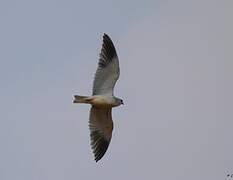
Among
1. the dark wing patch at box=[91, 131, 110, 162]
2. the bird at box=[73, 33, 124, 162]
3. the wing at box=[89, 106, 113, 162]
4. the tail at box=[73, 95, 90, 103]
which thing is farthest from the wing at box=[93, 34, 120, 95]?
the dark wing patch at box=[91, 131, 110, 162]

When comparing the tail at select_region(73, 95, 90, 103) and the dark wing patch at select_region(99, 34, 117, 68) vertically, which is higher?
the dark wing patch at select_region(99, 34, 117, 68)

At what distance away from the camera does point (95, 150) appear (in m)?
14.7

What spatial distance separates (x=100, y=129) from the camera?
14.8m

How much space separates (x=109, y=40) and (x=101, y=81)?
1163mm

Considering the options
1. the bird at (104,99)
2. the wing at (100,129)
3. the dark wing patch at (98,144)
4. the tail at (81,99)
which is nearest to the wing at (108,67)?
the bird at (104,99)

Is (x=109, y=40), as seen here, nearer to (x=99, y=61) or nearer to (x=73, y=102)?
(x=99, y=61)

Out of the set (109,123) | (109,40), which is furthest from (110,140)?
(109,40)

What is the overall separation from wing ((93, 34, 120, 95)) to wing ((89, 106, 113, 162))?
2.06ft

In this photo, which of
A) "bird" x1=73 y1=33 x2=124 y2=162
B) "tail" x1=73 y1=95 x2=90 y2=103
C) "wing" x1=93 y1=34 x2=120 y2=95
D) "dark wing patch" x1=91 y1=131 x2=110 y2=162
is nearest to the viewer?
"tail" x1=73 y1=95 x2=90 y2=103

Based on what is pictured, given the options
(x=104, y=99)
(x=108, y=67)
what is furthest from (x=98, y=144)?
(x=108, y=67)

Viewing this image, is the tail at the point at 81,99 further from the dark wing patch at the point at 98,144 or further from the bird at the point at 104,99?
the dark wing patch at the point at 98,144

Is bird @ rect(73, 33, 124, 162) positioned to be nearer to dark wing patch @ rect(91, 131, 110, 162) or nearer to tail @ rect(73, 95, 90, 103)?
dark wing patch @ rect(91, 131, 110, 162)

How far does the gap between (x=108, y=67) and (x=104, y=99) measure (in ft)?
3.29

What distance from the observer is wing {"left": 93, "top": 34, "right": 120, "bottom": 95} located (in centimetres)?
1434
